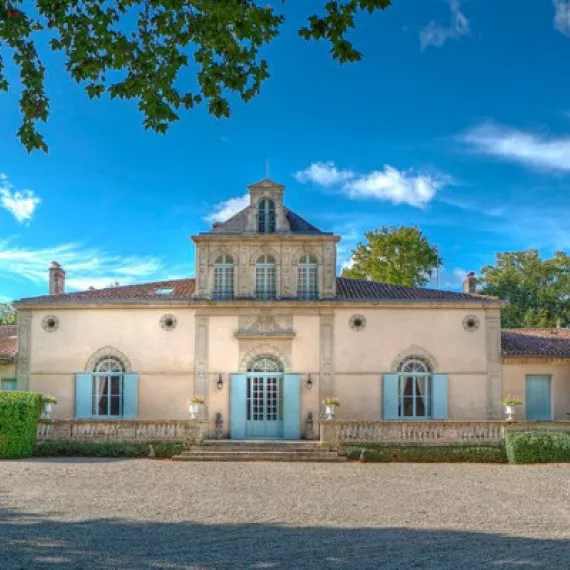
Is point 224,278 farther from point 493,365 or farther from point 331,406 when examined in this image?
point 493,365

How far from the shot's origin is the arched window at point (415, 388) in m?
20.9

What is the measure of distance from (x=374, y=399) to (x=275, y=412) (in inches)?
111

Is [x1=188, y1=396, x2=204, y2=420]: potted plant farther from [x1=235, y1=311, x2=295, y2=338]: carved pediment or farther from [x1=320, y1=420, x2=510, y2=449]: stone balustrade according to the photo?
[x1=320, y1=420, x2=510, y2=449]: stone balustrade

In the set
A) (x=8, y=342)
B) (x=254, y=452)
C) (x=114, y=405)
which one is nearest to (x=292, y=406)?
(x=254, y=452)

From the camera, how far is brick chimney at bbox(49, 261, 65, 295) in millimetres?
24000

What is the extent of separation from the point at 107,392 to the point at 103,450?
9.10 ft

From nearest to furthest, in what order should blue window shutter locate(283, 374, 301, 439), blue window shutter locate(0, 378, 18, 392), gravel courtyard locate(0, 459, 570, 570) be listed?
gravel courtyard locate(0, 459, 570, 570), blue window shutter locate(283, 374, 301, 439), blue window shutter locate(0, 378, 18, 392)

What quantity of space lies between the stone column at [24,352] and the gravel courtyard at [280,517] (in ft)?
16.8

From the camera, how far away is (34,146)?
6.86 meters

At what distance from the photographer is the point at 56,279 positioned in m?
24.1

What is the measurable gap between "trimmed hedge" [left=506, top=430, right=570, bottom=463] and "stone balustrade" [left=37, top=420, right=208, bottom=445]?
7.87 m

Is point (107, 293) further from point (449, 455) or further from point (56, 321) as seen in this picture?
point (449, 455)

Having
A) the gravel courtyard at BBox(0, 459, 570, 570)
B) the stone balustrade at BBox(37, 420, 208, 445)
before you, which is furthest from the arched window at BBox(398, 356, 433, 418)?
the stone balustrade at BBox(37, 420, 208, 445)

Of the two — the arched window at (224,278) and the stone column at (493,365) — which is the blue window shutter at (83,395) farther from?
the stone column at (493,365)
